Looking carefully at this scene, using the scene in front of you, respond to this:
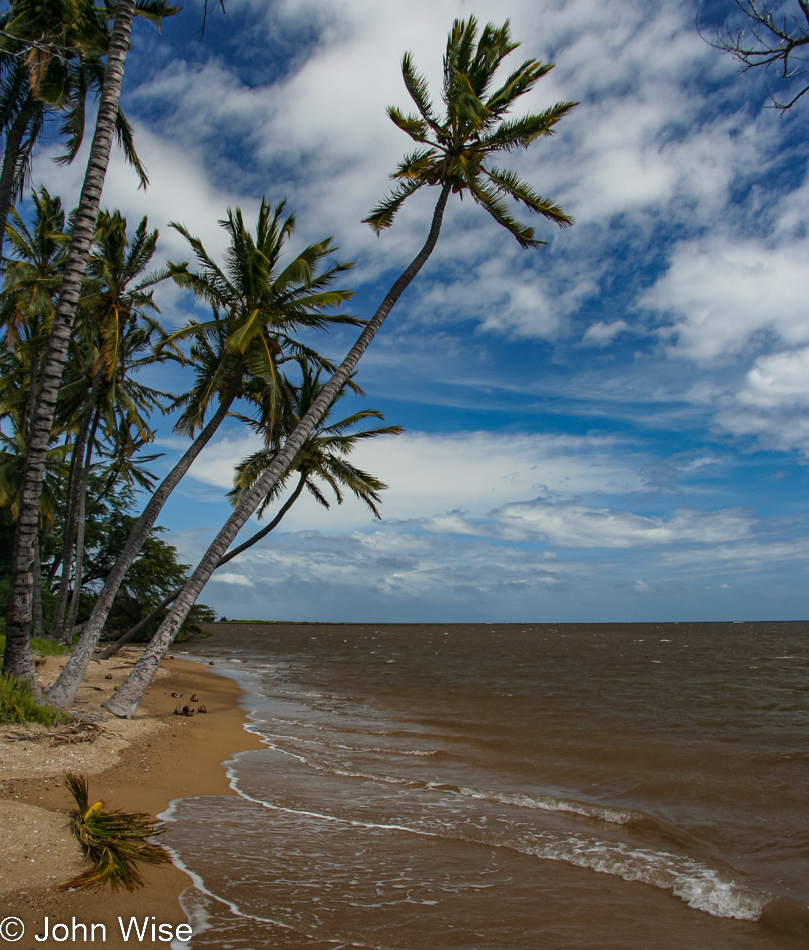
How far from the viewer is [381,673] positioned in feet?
83.7

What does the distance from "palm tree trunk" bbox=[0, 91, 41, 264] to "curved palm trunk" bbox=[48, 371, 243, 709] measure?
5148 mm

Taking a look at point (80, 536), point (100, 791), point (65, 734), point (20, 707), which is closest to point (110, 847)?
point (100, 791)

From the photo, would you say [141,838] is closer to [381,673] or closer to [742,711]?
[742,711]

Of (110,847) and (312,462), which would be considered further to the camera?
(312,462)

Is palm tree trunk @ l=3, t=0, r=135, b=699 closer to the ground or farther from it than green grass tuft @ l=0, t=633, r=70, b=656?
farther from it

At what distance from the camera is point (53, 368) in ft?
26.7

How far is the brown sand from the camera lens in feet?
12.3

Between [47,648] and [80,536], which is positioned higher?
[80,536]

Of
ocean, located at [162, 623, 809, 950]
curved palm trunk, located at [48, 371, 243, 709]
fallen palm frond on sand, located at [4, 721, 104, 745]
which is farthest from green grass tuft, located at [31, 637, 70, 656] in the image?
fallen palm frond on sand, located at [4, 721, 104, 745]

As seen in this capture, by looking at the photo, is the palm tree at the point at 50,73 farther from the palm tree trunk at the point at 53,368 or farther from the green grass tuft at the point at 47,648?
the green grass tuft at the point at 47,648

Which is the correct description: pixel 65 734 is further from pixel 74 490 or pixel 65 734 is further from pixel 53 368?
pixel 74 490

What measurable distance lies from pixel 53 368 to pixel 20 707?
4.40 metres

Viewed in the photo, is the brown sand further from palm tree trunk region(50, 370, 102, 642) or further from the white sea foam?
palm tree trunk region(50, 370, 102, 642)

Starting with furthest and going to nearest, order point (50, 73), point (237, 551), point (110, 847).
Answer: point (237, 551) < point (50, 73) < point (110, 847)
